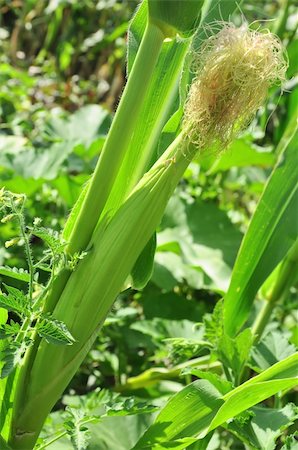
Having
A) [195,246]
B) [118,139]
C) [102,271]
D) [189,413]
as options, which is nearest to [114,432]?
[189,413]

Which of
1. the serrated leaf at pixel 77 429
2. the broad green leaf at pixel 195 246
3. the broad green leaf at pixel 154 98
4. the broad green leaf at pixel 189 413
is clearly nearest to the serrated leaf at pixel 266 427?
the broad green leaf at pixel 189 413

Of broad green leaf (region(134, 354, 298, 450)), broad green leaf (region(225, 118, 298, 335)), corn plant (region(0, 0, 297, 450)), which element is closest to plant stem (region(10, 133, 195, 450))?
corn plant (region(0, 0, 297, 450))

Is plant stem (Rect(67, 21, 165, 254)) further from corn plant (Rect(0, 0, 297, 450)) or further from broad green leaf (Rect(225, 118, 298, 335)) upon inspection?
broad green leaf (Rect(225, 118, 298, 335))

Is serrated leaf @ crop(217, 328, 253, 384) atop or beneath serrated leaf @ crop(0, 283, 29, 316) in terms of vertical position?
beneath

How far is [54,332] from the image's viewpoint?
2.16ft

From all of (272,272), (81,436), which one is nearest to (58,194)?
(272,272)

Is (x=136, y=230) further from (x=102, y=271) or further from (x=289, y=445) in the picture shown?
(x=289, y=445)

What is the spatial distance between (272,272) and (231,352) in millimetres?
181

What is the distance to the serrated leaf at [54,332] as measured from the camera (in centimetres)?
65

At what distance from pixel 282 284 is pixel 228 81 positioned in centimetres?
45

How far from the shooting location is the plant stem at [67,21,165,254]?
2.31 ft

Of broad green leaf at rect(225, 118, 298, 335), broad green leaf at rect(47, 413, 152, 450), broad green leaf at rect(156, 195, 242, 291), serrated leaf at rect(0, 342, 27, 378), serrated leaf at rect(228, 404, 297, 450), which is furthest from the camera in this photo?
broad green leaf at rect(156, 195, 242, 291)

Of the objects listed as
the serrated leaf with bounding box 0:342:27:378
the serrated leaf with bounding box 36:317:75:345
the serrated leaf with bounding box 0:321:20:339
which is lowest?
the serrated leaf with bounding box 0:342:27:378

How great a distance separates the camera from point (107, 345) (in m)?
1.27
